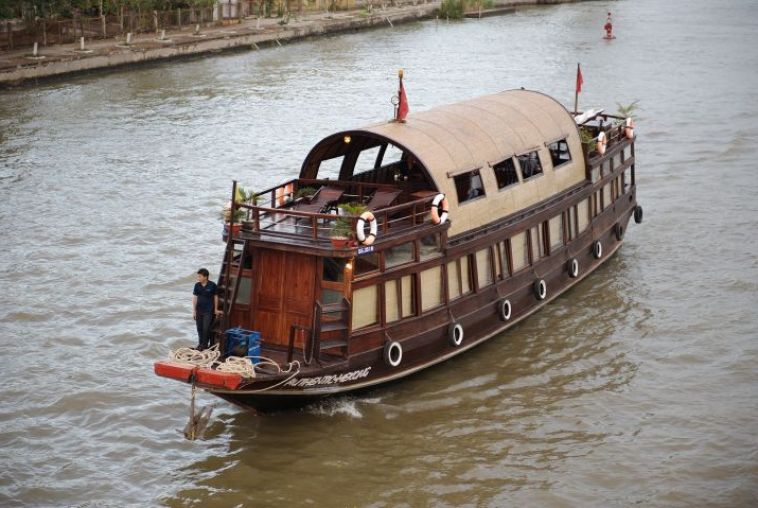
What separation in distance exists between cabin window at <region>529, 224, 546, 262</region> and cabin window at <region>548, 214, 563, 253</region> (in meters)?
0.37

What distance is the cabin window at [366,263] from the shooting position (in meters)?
16.3

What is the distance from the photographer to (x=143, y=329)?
20453 mm

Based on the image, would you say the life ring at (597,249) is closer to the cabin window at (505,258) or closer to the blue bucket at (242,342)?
the cabin window at (505,258)

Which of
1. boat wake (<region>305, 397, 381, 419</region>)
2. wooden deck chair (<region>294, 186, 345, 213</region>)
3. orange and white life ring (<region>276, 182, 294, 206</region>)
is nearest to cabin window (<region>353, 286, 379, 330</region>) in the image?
boat wake (<region>305, 397, 381, 419</region>)

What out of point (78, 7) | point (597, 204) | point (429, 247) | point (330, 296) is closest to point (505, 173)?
point (429, 247)

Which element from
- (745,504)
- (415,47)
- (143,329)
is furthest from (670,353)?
(415,47)

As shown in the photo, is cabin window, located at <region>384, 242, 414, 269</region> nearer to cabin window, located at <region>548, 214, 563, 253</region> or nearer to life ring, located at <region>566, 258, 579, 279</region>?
cabin window, located at <region>548, 214, 563, 253</region>

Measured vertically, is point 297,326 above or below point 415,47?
below

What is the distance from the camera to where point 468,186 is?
18.9 metres

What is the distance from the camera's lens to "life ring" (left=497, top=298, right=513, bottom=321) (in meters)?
18.8

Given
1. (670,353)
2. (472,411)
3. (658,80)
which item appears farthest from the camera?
(658,80)

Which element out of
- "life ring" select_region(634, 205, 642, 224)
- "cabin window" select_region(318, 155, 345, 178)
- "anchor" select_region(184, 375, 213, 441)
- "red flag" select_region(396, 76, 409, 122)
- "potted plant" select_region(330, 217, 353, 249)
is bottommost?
"anchor" select_region(184, 375, 213, 441)

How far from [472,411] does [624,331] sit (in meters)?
4.73

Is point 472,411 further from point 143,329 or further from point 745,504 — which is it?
point 143,329
